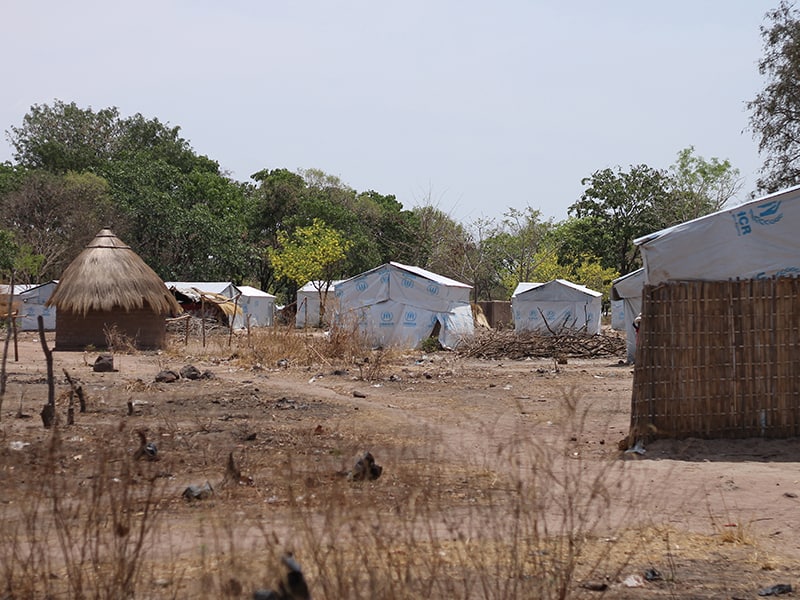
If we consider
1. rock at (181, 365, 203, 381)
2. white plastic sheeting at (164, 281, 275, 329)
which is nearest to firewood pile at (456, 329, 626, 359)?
rock at (181, 365, 203, 381)

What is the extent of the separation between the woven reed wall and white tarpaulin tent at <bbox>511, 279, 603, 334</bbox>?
2031cm

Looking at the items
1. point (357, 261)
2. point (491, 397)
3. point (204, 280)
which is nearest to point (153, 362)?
point (491, 397)

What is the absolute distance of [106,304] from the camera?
21578 millimetres

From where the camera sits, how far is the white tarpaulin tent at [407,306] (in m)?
24.3

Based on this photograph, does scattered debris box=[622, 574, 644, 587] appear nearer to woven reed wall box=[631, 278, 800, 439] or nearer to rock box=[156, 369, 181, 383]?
woven reed wall box=[631, 278, 800, 439]

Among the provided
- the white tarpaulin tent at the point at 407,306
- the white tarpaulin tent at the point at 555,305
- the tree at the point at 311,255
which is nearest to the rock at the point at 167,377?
the white tarpaulin tent at the point at 407,306

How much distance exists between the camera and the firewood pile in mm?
21438

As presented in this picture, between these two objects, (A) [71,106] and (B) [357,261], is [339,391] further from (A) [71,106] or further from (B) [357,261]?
(A) [71,106]

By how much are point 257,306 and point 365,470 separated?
107 feet

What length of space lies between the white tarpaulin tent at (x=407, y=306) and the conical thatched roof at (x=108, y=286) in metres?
4.56

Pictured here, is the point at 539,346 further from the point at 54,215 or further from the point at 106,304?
the point at 54,215

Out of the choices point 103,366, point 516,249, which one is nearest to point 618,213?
point 516,249

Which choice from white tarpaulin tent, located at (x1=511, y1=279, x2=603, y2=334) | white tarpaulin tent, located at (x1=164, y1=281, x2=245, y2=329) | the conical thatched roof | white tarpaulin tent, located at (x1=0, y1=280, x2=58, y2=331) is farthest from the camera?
white tarpaulin tent, located at (x1=0, y1=280, x2=58, y2=331)

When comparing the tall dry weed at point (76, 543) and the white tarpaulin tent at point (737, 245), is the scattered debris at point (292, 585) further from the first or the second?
the white tarpaulin tent at point (737, 245)
